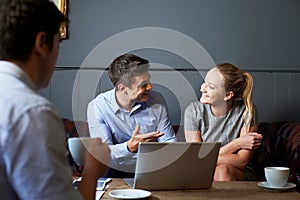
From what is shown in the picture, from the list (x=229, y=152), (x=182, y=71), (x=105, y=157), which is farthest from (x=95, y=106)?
(x=105, y=157)

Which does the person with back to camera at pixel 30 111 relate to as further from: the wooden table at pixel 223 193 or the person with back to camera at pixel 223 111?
the person with back to camera at pixel 223 111

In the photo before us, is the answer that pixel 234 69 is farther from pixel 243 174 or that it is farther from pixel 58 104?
pixel 58 104

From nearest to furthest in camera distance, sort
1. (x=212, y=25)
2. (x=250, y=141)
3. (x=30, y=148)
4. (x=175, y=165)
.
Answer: (x=30, y=148)
(x=175, y=165)
(x=250, y=141)
(x=212, y=25)

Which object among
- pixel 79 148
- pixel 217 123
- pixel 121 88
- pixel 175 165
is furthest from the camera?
pixel 217 123

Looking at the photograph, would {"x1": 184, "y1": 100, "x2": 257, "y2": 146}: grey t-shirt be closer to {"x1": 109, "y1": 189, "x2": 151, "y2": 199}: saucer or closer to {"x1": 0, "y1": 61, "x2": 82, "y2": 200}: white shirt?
{"x1": 109, "y1": 189, "x2": 151, "y2": 199}: saucer

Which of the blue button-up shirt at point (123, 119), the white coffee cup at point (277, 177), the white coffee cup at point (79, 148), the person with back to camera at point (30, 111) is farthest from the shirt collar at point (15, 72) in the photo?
the blue button-up shirt at point (123, 119)

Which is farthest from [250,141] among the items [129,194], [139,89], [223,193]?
[129,194]

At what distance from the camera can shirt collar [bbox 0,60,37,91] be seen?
31.2 inches

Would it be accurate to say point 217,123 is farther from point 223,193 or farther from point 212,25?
point 223,193

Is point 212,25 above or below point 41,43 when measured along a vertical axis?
above

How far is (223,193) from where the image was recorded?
1.71 m

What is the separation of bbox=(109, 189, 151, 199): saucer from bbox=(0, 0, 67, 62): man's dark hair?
0.86 m

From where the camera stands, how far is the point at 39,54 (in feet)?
2.68

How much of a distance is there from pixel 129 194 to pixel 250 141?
1131 mm
